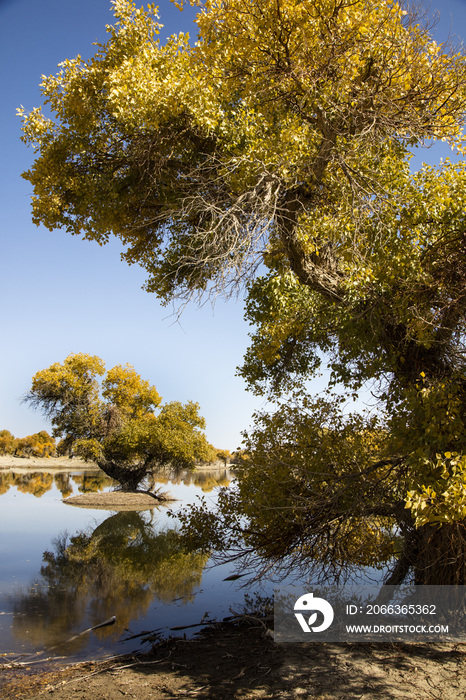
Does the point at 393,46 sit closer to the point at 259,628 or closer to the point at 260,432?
the point at 260,432

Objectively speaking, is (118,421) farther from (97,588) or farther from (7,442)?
(7,442)

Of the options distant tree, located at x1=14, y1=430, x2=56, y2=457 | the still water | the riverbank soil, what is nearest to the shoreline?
distant tree, located at x1=14, y1=430, x2=56, y2=457

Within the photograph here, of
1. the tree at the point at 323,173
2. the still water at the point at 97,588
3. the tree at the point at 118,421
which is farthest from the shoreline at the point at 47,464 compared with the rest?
the tree at the point at 323,173

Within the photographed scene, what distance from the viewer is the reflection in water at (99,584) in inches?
293

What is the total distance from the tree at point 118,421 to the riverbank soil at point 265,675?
710 inches

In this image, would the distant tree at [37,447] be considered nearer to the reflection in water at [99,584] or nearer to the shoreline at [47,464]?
the shoreline at [47,464]

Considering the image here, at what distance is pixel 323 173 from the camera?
24.1ft

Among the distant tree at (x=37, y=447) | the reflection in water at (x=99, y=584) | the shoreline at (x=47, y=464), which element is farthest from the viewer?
the distant tree at (x=37, y=447)

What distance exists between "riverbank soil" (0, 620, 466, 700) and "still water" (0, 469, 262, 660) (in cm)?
96

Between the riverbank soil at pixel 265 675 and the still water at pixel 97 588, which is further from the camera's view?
the still water at pixel 97 588

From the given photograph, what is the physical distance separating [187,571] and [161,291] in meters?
6.38

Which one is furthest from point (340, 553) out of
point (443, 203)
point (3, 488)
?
point (3, 488)

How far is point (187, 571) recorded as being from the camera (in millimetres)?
10906

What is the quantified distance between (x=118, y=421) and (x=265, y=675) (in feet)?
76.2
